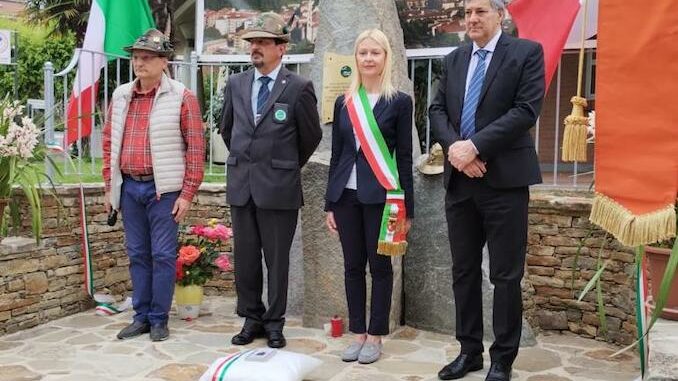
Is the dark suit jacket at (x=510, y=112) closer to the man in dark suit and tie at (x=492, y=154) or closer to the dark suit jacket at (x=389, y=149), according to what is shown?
the man in dark suit and tie at (x=492, y=154)

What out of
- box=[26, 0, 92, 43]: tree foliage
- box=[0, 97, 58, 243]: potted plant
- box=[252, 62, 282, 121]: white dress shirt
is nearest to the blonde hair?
box=[252, 62, 282, 121]: white dress shirt

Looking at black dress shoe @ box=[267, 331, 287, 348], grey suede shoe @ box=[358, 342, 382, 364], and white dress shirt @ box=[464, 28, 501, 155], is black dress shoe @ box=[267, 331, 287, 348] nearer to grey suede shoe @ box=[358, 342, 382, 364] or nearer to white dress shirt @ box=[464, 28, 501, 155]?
grey suede shoe @ box=[358, 342, 382, 364]

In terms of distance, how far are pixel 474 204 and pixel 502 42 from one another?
0.77 metres

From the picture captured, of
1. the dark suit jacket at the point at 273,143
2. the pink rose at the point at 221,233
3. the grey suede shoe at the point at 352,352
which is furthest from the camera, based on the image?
the pink rose at the point at 221,233

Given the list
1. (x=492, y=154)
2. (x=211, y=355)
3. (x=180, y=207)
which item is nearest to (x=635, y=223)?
(x=492, y=154)

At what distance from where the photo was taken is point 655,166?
2.83 m

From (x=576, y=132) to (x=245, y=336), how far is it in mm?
2296

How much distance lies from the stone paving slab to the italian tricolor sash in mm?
661

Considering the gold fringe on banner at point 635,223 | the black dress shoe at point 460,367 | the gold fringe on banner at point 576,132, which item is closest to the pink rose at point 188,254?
the black dress shoe at point 460,367

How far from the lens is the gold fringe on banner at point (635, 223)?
9.08 ft

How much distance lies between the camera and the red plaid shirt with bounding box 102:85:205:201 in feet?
14.6

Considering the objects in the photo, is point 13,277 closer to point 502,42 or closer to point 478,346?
point 478,346

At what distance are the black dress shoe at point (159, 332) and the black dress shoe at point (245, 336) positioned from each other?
1.35ft

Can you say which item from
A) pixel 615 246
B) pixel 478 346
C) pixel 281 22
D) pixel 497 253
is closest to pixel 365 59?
pixel 281 22
